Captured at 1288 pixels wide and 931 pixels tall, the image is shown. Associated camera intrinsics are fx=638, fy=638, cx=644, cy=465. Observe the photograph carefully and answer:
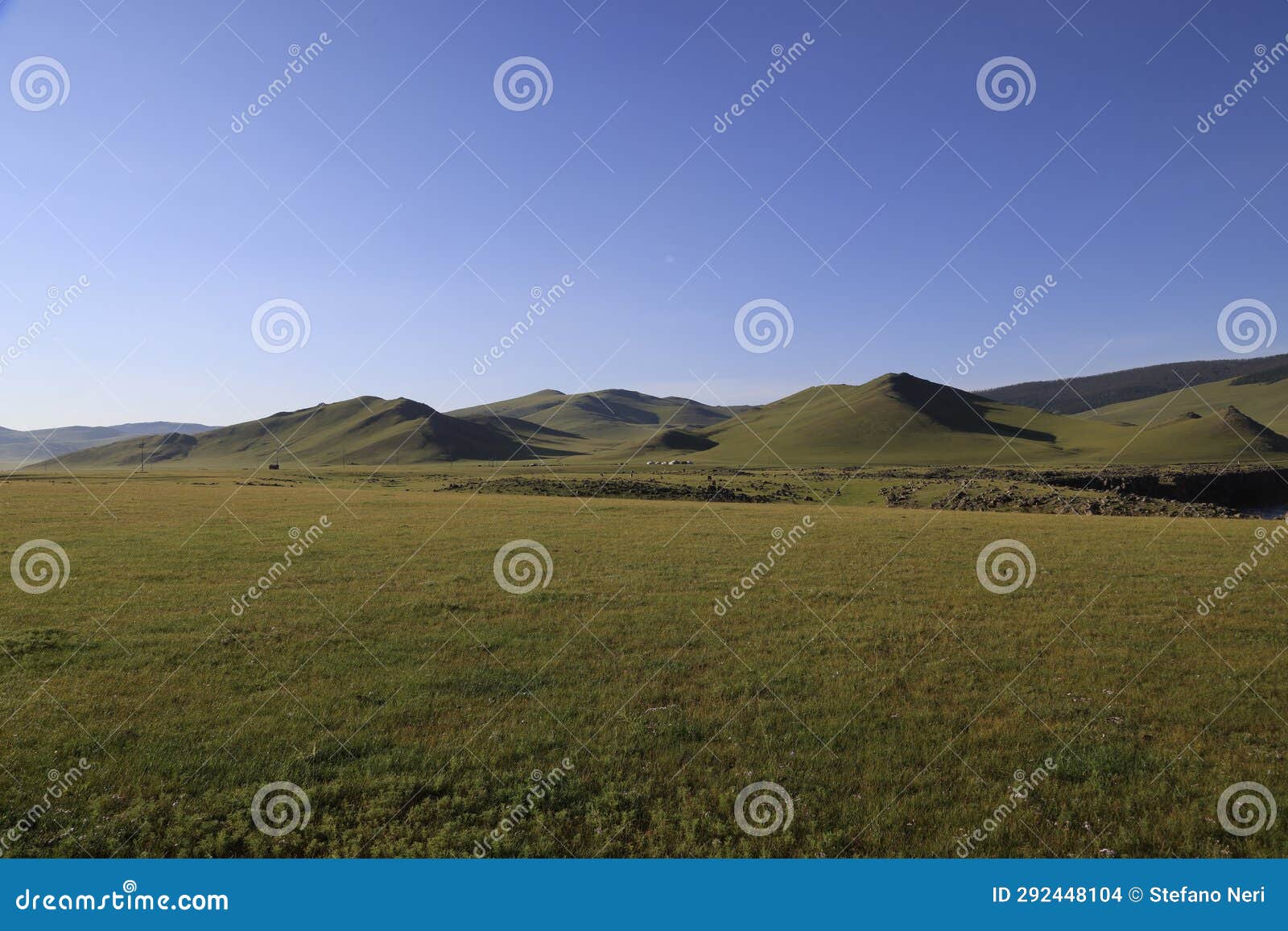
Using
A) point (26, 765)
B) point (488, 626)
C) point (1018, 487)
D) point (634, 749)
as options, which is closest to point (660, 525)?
point (488, 626)

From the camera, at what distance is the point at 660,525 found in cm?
4191

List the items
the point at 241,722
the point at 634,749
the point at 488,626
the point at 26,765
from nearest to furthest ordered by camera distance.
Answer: the point at 26,765 < the point at 634,749 < the point at 241,722 < the point at 488,626

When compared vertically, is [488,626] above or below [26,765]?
above

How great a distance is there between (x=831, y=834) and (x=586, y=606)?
12.4 m

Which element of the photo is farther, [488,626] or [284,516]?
[284,516]

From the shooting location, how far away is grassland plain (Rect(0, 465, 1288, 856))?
8.95 meters

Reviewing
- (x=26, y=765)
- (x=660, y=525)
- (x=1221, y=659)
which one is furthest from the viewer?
(x=660, y=525)

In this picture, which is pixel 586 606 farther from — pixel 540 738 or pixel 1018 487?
pixel 1018 487

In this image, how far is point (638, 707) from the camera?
42.0ft

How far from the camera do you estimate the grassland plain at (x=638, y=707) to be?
8945 millimetres

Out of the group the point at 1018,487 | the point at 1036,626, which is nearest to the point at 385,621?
the point at 1036,626

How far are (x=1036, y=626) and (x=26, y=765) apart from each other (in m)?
A: 22.7

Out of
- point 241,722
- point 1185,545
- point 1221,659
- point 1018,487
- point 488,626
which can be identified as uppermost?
point 1018,487

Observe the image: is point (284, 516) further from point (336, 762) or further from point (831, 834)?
point (831, 834)
